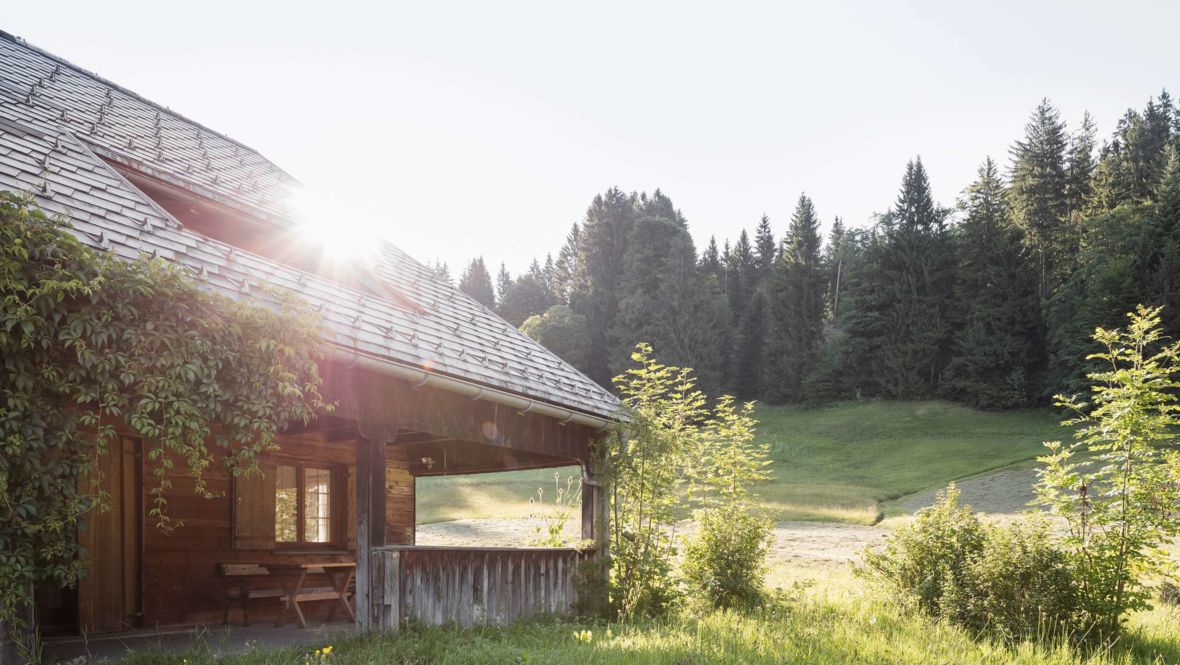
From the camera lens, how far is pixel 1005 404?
146 feet

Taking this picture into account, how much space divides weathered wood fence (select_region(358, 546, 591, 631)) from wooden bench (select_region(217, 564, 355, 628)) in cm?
200

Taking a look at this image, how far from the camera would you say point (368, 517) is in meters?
7.27

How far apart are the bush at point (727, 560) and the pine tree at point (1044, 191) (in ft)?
146

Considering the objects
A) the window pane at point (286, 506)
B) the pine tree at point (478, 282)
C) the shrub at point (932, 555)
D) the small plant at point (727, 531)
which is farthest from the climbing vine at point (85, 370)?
the pine tree at point (478, 282)

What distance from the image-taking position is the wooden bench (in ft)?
30.3

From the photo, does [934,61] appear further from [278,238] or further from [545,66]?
[278,238]

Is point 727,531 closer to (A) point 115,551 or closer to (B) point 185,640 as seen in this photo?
(B) point 185,640

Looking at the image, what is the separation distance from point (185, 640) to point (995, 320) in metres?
45.7

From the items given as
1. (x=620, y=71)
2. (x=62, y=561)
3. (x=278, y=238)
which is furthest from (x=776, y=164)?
(x=62, y=561)

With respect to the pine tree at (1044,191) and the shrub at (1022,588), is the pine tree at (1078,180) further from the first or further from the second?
the shrub at (1022,588)

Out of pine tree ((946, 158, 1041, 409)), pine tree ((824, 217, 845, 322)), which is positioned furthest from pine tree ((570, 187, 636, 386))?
pine tree ((946, 158, 1041, 409))

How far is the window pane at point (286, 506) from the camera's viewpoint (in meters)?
10.5

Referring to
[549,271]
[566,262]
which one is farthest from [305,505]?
[549,271]

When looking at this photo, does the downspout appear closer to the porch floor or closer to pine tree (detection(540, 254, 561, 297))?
the porch floor
